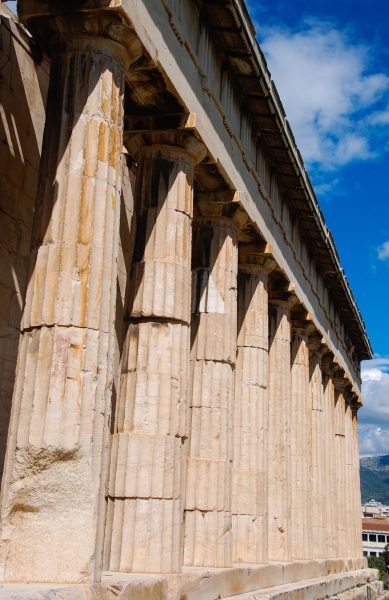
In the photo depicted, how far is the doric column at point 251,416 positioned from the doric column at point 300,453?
566cm

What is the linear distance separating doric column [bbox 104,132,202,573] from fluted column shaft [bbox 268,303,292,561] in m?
8.20

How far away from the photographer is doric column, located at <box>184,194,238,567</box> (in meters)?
15.0

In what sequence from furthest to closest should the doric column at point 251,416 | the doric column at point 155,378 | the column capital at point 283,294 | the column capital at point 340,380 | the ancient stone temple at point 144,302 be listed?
the column capital at point 340,380, the column capital at point 283,294, the doric column at point 251,416, the doric column at point 155,378, the ancient stone temple at point 144,302

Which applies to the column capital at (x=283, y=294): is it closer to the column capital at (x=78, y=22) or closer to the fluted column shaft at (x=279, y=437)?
the fluted column shaft at (x=279, y=437)

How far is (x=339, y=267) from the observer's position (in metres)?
29.3

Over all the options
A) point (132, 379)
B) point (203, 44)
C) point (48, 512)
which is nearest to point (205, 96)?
point (203, 44)

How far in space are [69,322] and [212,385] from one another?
6.41 meters

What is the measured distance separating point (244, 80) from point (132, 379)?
7.61 m

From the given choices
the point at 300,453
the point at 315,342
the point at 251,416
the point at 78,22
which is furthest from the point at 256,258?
the point at 78,22

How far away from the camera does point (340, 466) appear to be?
34.2 metres

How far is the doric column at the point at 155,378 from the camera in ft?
40.4

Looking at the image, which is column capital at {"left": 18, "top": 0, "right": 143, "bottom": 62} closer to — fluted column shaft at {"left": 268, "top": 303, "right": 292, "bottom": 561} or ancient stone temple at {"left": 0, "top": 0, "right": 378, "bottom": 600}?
ancient stone temple at {"left": 0, "top": 0, "right": 378, "bottom": 600}

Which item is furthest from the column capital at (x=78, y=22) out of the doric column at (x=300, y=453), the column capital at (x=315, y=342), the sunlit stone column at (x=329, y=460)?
the sunlit stone column at (x=329, y=460)

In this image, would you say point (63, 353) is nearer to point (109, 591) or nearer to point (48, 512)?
point (48, 512)
